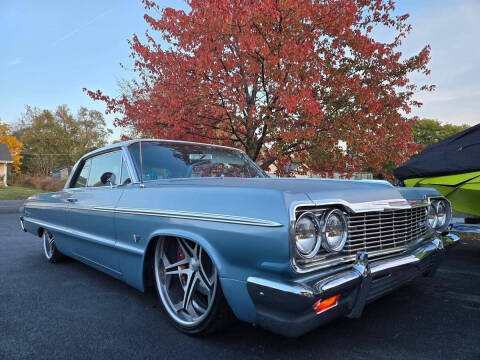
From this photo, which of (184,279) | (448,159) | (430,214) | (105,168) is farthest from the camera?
(448,159)

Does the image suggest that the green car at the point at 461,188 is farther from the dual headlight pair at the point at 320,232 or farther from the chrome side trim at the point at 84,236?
A: the chrome side trim at the point at 84,236

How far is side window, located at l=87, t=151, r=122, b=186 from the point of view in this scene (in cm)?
308

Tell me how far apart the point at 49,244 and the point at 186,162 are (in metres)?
2.66

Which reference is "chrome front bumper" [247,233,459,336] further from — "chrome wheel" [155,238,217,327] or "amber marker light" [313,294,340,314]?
"chrome wheel" [155,238,217,327]

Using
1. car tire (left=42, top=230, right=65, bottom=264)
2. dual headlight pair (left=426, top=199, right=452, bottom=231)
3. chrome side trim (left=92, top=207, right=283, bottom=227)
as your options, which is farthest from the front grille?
car tire (left=42, top=230, right=65, bottom=264)

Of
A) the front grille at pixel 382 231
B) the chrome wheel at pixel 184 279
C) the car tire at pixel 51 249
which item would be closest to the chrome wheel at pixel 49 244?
the car tire at pixel 51 249

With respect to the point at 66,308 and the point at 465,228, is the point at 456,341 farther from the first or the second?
the point at 66,308

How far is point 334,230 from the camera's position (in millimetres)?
1871

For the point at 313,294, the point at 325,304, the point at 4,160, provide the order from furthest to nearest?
1. the point at 4,160
2. the point at 325,304
3. the point at 313,294

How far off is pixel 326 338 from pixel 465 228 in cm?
260

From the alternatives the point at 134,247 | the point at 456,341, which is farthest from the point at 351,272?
the point at 134,247

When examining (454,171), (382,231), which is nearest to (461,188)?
(454,171)

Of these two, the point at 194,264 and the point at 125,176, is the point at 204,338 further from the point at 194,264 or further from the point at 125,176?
the point at 125,176

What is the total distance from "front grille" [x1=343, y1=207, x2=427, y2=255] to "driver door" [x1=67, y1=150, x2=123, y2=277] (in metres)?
1.91
